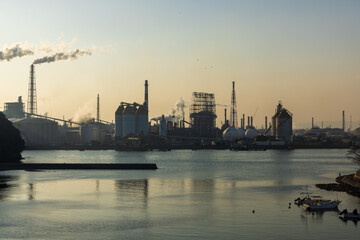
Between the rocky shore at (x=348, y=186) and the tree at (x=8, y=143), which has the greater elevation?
the tree at (x=8, y=143)

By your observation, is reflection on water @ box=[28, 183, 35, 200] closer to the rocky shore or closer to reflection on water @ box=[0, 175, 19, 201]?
reflection on water @ box=[0, 175, 19, 201]

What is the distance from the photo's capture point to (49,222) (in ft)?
178

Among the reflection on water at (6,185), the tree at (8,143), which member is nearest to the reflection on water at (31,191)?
the reflection on water at (6,185)

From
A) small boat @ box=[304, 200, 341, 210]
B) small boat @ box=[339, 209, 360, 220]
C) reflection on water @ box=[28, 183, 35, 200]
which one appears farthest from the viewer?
reflection on water @ box=[28, 183, 35, 200]

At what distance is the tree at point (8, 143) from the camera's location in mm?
130375

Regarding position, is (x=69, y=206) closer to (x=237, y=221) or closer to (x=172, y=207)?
(x=172, y=207)

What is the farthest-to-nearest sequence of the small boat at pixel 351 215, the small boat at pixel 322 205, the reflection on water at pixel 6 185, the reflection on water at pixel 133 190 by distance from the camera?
the reflection on water at pixel 6 185 < the reflection on water at pixel 133 190 < the small boat at pixel 322 205 < the small boat at pixel 351 215

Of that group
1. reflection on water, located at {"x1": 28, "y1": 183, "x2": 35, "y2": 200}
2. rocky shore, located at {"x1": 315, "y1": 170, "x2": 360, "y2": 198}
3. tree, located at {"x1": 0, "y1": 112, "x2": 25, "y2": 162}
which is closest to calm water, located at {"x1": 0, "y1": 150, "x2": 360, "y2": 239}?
reflection on water, located at {"x1": 28, "y1": 183, "x2": 35, "y2": 200}

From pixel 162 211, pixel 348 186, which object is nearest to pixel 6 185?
pixel 162 211

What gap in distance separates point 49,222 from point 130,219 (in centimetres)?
735

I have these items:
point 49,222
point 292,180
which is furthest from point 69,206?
point 292,180

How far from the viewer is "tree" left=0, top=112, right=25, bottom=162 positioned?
13038 centimetres

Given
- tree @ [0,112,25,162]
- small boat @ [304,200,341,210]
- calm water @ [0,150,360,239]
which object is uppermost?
tree @ [0,112,25,162]

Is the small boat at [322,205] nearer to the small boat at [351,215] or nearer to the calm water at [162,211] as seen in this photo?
the calm water at [162,211]
